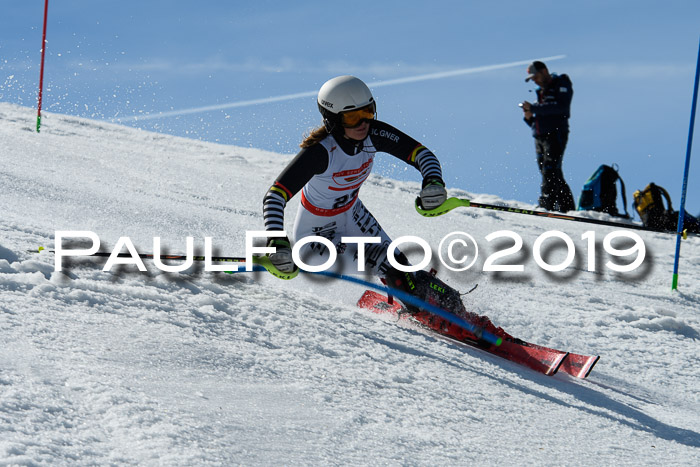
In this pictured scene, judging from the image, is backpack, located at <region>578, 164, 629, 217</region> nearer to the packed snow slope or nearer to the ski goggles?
the packed snow slope

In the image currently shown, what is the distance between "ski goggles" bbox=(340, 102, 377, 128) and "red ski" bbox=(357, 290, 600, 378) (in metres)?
1.26

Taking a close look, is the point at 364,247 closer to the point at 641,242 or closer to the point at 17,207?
the point at 17,207

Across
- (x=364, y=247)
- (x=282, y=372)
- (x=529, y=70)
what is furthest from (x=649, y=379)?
(x=529, y=70)

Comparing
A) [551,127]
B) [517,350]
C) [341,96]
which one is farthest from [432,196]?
[551,127]

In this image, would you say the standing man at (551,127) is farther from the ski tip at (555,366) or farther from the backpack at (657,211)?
the ski tip at (555,366)

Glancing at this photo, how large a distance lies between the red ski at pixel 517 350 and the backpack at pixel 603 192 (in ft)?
19.6

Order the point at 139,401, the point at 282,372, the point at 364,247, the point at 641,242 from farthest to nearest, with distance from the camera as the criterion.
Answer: the point at 641,242 → the point at 364,247 → the point at 282,372 → the point at 139,401

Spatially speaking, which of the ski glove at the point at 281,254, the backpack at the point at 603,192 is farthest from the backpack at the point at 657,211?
the ski glove at the point at 281,254

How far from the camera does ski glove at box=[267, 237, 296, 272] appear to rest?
3732 millimetres

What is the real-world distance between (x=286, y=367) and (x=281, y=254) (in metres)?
0.83

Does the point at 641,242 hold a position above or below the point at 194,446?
above

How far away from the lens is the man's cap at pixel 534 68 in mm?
8773

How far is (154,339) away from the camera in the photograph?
118 inches

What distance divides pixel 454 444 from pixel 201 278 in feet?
6.69
